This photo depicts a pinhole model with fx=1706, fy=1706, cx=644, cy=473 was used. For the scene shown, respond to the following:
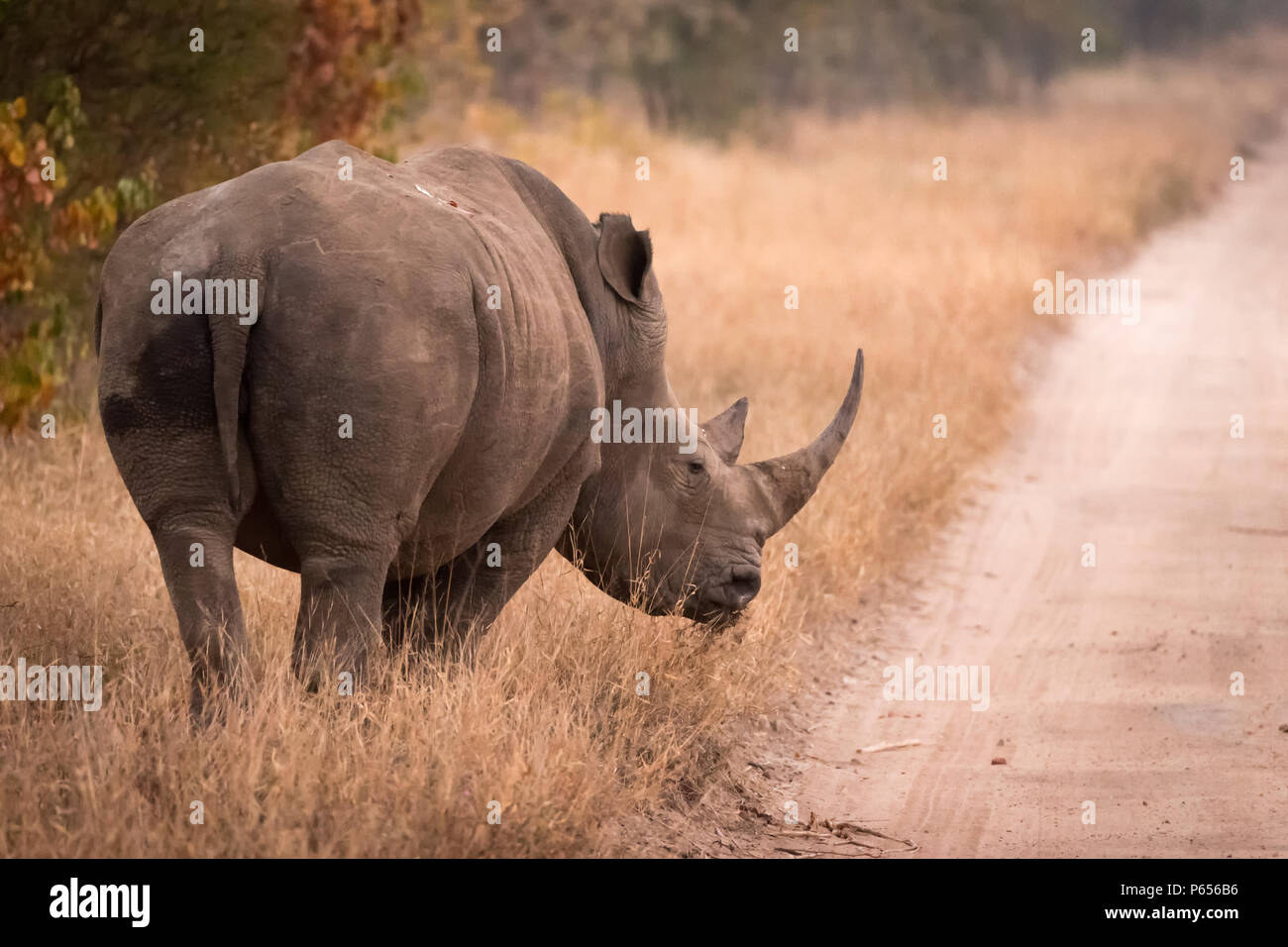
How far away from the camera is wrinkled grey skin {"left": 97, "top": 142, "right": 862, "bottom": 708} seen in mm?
3883

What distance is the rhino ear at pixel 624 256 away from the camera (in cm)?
515

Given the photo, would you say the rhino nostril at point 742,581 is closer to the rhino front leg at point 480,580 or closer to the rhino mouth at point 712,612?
the rhino mouth at point 712,612

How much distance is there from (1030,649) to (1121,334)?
836 cm

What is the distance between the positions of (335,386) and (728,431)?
214cm

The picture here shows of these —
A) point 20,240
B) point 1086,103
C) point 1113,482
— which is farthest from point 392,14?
point 1086,103

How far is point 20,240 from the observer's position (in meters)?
7.07

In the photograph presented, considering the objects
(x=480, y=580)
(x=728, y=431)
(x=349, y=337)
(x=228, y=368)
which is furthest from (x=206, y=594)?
(x=728, y=431)

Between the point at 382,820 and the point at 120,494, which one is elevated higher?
the point at 120,494

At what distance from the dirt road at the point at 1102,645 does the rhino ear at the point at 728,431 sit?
1.07 meters

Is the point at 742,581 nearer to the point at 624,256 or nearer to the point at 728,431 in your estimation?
the point at 728,431

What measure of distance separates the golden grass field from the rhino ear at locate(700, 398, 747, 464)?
607 mm

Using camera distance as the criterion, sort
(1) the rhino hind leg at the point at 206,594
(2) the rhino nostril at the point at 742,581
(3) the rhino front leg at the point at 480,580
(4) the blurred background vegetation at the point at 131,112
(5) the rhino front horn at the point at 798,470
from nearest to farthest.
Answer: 1. (1) the rhino hind leg at the point at 206,594
2. (3) the rhino front leg at the point at 480,580
3. (2) the rhino nostril at the point at 742,581
4. (5) the rhino front horn at the point at 798,470
5. (4) the blurred background vegetation at the point at 131,112

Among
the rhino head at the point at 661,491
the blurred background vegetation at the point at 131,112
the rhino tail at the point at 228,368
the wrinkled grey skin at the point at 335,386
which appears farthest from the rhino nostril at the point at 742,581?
the blurred background vegetation at the point at 131,112

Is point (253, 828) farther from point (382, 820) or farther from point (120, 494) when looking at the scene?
point (120, 494)
